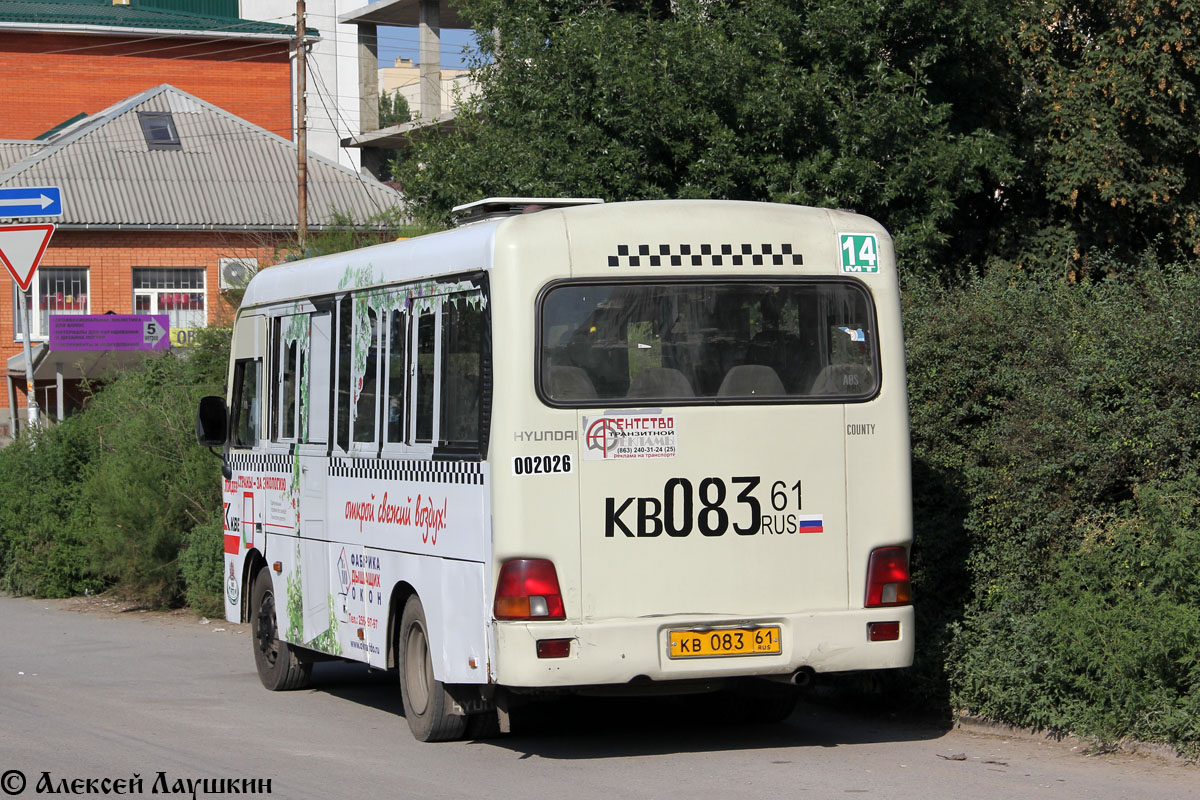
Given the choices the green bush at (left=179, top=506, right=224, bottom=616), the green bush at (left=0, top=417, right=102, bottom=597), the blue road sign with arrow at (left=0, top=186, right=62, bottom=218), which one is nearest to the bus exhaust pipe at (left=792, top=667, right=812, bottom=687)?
the green bush at (left=179, top=506, right=224, bottom=616)

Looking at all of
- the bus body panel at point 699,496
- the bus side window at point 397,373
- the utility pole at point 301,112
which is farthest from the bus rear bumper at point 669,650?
the utility pole at point 301,112

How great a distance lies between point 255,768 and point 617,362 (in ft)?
9.71

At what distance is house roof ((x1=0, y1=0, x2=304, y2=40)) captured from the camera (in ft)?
184

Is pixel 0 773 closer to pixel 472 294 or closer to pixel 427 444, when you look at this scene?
pixel 427 444

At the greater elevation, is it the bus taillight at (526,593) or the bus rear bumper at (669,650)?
the bus taillight at (526,593)

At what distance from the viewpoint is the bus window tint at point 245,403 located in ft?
41.2

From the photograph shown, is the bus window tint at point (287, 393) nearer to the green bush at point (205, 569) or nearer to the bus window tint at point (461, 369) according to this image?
the bus window tint at point (461, 369)

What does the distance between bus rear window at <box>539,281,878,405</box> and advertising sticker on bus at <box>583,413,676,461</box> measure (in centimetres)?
10

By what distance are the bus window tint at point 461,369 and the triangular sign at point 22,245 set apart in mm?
11093

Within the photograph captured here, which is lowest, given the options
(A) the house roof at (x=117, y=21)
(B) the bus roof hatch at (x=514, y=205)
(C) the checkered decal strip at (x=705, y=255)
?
(C) the checkered decal strip at (x=705, y=255)

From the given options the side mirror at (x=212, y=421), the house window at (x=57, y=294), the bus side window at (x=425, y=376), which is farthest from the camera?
the house window at (x=57, y=294)

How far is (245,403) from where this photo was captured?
42.0 feet

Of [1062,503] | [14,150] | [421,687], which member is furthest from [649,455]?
[14,150]

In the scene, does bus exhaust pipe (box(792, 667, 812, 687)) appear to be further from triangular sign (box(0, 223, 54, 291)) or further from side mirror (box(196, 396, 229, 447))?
triangular sign (box(0, 223, 54, 291))
